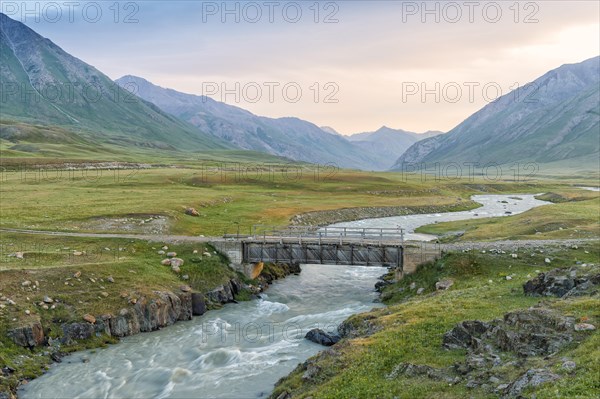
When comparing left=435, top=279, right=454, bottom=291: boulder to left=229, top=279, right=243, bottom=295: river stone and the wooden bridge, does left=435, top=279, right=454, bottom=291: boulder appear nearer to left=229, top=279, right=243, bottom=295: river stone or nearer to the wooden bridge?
the wooden bridge

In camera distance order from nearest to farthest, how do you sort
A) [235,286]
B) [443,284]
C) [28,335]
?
[28,335], [443,284], [235,286]

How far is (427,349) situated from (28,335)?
2965 cm

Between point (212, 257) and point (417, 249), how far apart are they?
2374 cm

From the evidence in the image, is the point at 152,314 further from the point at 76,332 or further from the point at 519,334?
the point at 519,334

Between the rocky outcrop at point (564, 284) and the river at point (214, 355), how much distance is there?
55.3ft

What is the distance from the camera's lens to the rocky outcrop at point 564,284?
34.2 meters

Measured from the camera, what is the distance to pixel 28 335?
37.7 meters

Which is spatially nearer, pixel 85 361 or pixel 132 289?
pixel 85 361

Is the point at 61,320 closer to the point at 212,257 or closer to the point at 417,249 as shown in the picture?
the point at 212,257

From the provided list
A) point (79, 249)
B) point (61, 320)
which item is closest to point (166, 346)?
point (61, 320)

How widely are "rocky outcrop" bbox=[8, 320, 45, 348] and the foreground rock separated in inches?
835

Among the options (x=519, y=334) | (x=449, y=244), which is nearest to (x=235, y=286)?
(x=449, y=244)

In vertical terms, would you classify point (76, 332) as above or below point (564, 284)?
below

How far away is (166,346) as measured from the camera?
41.3 meters
